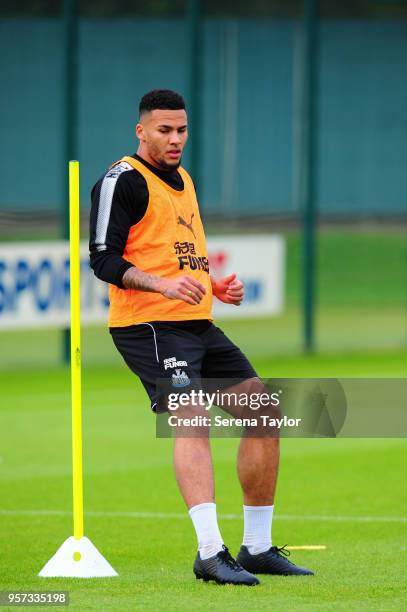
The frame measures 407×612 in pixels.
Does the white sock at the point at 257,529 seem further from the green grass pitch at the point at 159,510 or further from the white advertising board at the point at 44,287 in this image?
the white advertising board at the point at 44,287

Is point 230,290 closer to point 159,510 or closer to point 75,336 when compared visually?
point 75,336

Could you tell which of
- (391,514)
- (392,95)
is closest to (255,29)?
(392,95)

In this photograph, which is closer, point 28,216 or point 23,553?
point 23,553

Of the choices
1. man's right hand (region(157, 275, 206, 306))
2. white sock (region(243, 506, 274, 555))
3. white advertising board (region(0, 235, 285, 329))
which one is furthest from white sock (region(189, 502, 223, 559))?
white advertising board (region(0, 235, 285, 329))

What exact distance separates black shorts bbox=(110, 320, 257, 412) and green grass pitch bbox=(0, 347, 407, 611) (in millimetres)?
891

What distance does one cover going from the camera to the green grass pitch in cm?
686

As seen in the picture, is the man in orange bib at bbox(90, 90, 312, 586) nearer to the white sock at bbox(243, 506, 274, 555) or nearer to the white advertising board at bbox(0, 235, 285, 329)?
the white sock at bbox(243, 506, 274, 555)

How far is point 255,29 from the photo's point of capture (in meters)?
25.4

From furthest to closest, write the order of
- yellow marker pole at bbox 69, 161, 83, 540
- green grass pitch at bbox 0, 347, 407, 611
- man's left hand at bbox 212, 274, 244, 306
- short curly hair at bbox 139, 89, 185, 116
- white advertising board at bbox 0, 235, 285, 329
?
1. white advertising board at bbox 0, 235, 285, 329
2. man's left hand at bbox 212, 274, 244, 306
3. short curly hair at bbox 139, 89, 185, 116
4. yellow marker pole at bbox 69, 161, 83, 540
5. green grass pitch at bbox 0, 347, 407, 611

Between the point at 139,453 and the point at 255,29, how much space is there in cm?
1448

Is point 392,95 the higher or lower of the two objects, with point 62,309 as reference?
higher

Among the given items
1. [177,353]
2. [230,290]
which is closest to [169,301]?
[177,353]

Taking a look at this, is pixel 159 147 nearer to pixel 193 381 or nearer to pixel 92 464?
pixel 193 381

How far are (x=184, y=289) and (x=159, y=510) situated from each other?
3039 mm
